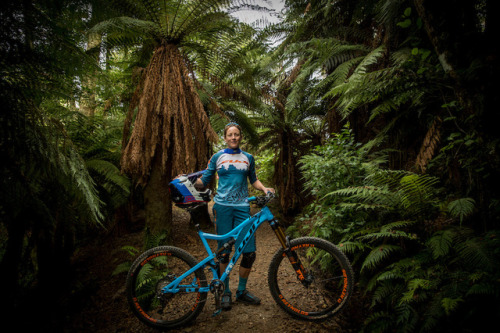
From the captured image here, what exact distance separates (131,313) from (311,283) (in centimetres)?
242

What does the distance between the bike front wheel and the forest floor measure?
147 millimetres

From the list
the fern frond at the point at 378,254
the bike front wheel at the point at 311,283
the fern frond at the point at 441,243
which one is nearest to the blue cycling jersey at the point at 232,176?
the bike front wheel at the point at 311,283

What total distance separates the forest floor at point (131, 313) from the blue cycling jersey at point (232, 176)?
48.7 inches

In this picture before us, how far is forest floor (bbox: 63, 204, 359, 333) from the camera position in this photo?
7.25 ft

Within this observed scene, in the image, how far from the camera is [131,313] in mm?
2879

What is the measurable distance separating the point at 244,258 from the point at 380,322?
1385 millimetres

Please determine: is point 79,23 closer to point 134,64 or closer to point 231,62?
point 134,64

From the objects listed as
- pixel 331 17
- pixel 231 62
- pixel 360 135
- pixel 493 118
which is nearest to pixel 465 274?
pixel 493 118

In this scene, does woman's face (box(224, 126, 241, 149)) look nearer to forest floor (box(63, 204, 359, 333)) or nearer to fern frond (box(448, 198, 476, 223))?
forest floor (box(63, 204, 359, 333))

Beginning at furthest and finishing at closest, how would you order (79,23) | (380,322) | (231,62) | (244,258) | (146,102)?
(231,62)
(146,102)
(79,23)
(244,258)
(380,322)

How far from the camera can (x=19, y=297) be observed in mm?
3141

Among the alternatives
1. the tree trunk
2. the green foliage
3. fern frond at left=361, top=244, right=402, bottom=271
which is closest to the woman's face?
the green foliage

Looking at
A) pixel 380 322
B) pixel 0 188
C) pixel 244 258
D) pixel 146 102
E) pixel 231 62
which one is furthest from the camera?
pixel 231 62

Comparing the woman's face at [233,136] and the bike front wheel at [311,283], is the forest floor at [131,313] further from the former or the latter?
the woman's face at [233,136]
